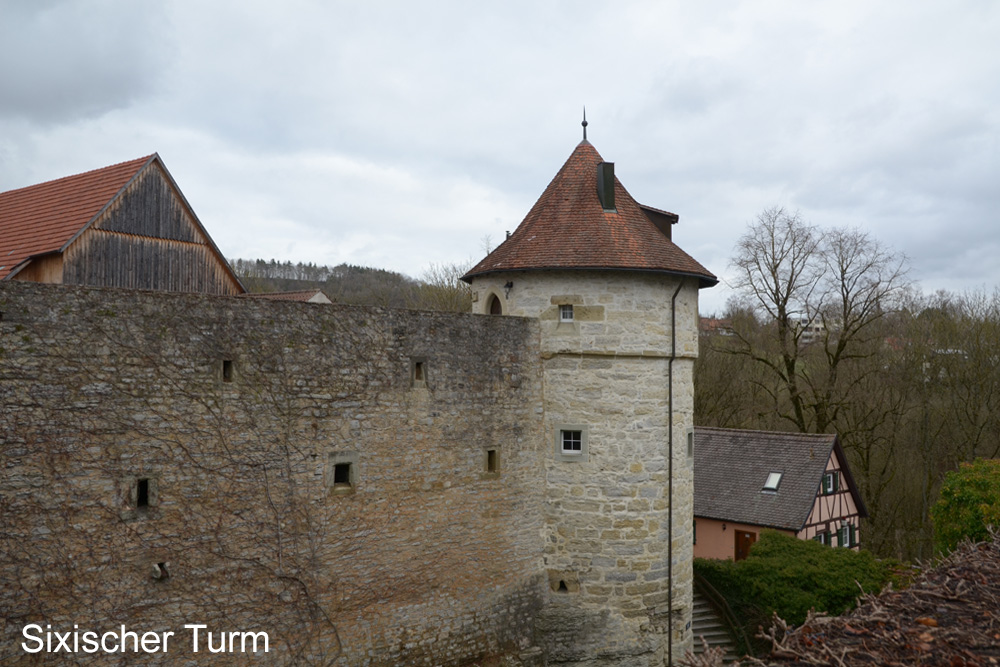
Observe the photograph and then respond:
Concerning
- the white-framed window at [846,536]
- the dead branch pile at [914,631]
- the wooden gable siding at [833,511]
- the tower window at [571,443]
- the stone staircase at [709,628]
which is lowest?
the stone staircase at [709,628]

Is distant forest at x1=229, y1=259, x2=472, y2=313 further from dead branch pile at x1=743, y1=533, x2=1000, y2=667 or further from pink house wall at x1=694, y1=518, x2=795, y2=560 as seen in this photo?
dead branch pile at x1=743, y1=533, x2=1000, y2=667

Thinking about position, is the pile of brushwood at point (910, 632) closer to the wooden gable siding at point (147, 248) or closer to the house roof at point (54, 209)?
the wooden gable siding at point (147, 248)

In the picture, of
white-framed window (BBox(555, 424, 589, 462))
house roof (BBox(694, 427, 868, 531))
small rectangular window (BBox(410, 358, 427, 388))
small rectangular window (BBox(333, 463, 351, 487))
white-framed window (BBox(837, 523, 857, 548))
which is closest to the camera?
small rectangular window (BBox(333, 463, 351, 487))

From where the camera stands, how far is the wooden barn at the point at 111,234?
11273 mm

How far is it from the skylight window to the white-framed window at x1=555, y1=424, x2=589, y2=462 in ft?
32.3

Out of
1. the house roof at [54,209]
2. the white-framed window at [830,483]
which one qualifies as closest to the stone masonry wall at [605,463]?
the house roof at [54,209]

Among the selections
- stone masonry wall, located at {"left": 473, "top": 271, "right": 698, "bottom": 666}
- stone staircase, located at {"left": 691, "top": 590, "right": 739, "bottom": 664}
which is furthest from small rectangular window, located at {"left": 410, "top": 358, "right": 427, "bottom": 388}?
stone staircase, located at {"left": 691, "top": 590, "right": 739, "bottom": 664}

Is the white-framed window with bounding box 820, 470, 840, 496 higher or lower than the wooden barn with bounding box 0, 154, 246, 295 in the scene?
lower

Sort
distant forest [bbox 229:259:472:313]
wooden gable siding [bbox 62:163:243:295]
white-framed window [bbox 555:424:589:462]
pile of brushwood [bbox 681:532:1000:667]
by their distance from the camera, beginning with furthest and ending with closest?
distant forest [bbox 229:259:472:313]
white-framed window [bbox 555:424:589:462]
wooden gable siding [bbox 62:163:243:295]
pile of brushwood [bbox 681:532:1000:667]

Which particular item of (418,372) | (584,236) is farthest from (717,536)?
(418,372)

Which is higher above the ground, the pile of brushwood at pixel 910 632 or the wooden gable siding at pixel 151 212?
the wooden gable siding at pixel 151 212

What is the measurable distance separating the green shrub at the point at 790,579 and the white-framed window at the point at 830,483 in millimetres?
3776

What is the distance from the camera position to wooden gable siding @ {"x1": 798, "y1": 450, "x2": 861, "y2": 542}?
20.2 m

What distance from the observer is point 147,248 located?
12398 millimetres
